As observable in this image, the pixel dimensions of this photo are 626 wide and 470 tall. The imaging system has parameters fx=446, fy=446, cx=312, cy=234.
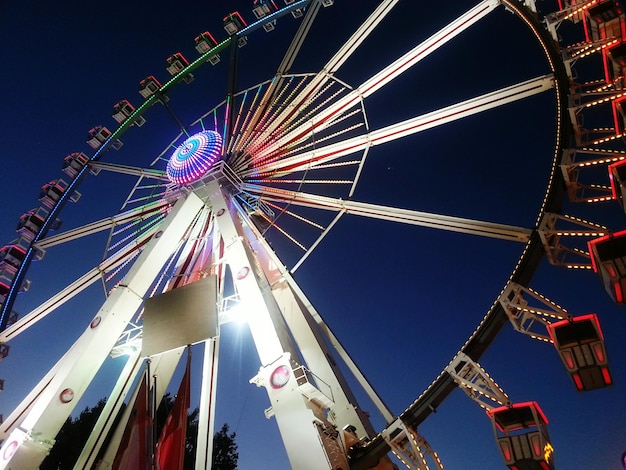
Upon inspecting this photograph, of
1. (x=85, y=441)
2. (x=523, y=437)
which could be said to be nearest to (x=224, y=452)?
(x=85, y=441)

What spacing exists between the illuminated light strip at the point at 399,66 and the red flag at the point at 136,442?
736cm

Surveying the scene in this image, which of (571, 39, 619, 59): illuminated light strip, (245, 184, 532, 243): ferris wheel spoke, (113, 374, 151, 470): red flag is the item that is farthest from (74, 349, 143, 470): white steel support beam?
(571, 39, 619, 59): illuminated light strip

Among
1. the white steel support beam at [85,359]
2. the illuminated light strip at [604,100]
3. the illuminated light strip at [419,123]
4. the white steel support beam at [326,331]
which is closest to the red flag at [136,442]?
the white steel support beam at [85,359]

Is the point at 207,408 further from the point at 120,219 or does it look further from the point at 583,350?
the point at 120,219

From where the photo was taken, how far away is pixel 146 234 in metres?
12.7

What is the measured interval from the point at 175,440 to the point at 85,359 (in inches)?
105

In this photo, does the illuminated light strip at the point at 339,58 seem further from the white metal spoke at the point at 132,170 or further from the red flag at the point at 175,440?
the red flag at the point at 175,440

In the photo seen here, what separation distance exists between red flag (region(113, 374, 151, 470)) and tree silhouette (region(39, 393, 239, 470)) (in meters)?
11.0

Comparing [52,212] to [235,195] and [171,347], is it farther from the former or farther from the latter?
[171,347]

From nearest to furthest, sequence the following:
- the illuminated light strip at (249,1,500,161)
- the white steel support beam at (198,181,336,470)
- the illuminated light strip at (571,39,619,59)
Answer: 1. the white steel support beam at (198,181,336,470)
2. the illuminated light strip at (571,39,619,59)
3. the illuminated light strip at (249,1,500,161)

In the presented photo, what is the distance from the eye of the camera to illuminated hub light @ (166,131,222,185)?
37.3 feet

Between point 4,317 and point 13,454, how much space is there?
28.5ft

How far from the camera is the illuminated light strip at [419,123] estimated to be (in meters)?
8.75

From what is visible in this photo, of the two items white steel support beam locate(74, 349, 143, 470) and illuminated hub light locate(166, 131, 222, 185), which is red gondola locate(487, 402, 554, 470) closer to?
white steel support beam locate(74, 349, 143, 470)
